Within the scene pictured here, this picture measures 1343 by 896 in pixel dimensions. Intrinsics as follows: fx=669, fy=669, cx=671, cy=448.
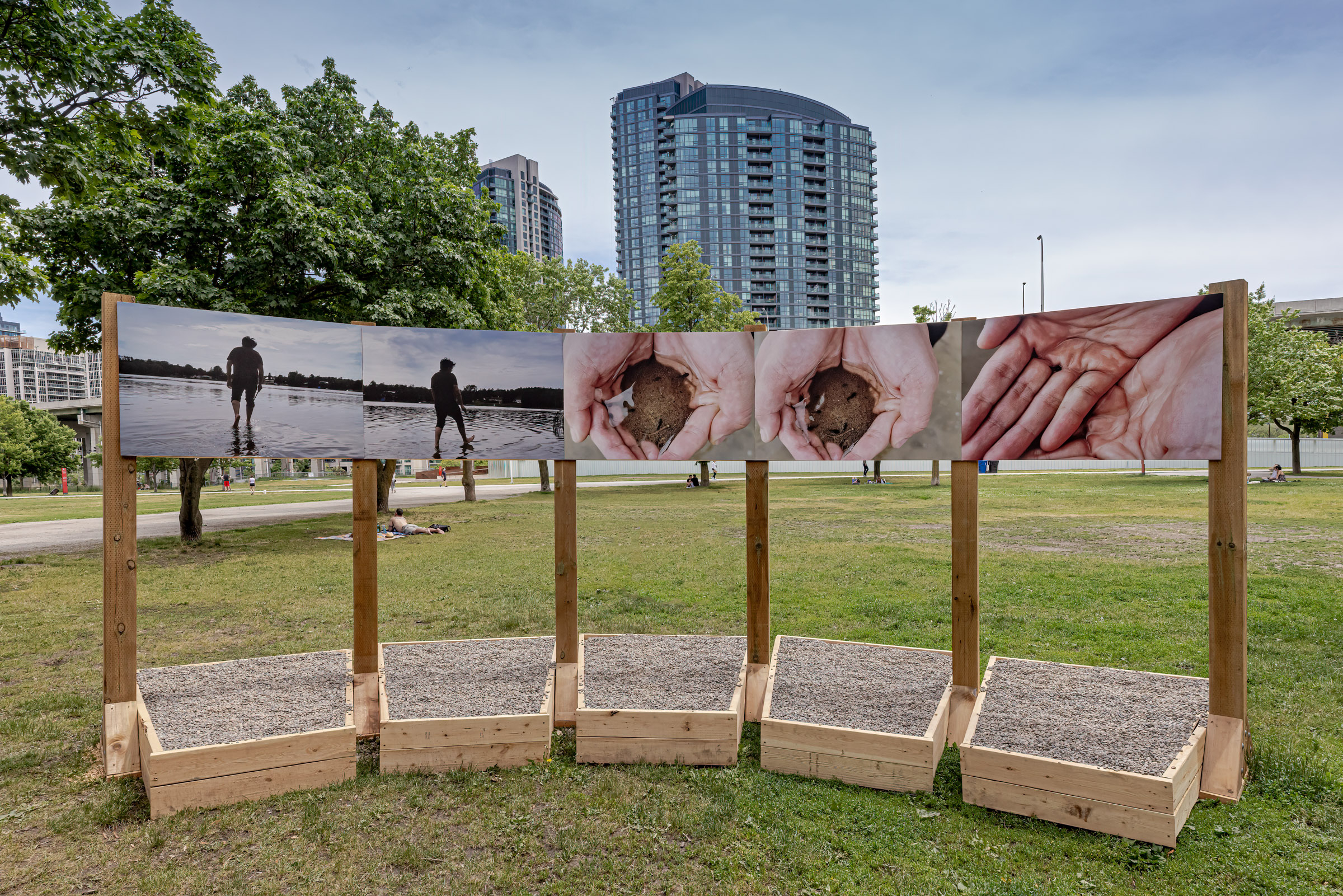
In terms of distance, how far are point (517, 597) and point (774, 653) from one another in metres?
5.31

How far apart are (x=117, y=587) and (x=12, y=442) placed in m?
61.3

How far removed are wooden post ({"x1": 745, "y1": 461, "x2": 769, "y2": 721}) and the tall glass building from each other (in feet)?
405

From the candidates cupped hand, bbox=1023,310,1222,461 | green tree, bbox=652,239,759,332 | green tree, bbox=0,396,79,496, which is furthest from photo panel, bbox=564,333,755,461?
green tree, bbox=0,396,79,496

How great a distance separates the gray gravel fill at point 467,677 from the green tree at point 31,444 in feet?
200

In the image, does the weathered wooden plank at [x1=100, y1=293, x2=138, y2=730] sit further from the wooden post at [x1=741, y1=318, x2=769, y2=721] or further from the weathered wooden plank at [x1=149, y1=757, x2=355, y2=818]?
the wooden post at [x1=741, y1=318, x2=769, y2=721]

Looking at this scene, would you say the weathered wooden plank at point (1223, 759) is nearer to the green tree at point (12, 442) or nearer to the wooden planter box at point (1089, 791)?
the wooden planter box at point (1089, 791)

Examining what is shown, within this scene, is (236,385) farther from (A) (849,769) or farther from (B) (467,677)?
(A) (849,769)

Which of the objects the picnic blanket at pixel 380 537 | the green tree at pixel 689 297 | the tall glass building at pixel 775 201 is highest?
the tall glass building at pixel 775 201

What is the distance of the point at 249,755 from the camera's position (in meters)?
4.18

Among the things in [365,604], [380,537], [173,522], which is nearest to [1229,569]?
[365,604]

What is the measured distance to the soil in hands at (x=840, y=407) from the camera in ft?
16.6

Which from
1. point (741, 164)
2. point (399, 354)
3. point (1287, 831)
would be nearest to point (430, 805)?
point (399, 354)

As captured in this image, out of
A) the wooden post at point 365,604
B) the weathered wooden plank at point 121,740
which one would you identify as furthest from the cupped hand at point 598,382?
the weathered wooden plank at point 121,740

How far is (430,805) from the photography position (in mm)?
4109
